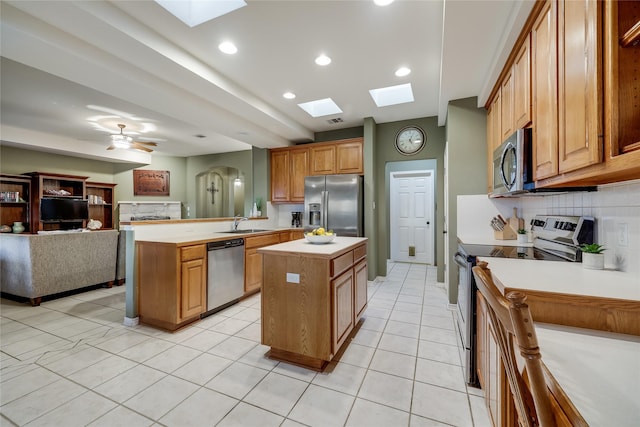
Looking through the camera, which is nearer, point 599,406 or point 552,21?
point 599,406

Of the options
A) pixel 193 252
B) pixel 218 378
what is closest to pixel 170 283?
pixel 193 252

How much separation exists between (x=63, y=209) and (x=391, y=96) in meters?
7.14

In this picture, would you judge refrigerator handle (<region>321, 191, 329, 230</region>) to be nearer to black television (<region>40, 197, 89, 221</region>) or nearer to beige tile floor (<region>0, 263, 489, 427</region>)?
beige tile floor (<region>0, 263, 489, 427</region>)

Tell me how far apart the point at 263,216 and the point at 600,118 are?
475cm

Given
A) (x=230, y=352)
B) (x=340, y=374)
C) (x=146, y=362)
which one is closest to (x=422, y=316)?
(x=340, y=374)

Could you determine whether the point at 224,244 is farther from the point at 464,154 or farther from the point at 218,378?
the point at 464,154

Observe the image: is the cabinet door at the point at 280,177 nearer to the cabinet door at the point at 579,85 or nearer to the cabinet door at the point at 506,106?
the cabinet door at the point at 506,106

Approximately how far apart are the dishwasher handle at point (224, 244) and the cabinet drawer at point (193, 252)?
8 cm

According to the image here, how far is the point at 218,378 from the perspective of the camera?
192 centimetres

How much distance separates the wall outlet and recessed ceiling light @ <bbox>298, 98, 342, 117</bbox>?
11.0 ft

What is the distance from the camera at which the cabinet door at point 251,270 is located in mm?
3625

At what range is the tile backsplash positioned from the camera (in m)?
1.27

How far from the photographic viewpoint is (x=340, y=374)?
6.47 ft

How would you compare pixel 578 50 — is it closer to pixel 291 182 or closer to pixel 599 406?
pixel 599 406
